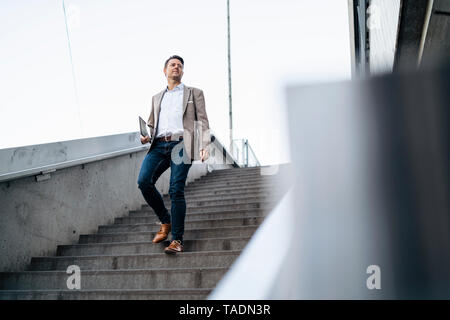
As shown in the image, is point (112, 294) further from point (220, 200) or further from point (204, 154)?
point (220, 200)

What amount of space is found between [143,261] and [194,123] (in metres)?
1.23

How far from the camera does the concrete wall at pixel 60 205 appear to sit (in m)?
3.27

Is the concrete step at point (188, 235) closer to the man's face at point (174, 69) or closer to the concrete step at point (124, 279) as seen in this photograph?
the concrete step at point (124, 279)

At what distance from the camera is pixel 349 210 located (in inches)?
56.4

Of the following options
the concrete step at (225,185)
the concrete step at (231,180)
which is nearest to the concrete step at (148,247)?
the concrete step at (225,185)

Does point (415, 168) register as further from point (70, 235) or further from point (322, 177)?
point (70, 235)

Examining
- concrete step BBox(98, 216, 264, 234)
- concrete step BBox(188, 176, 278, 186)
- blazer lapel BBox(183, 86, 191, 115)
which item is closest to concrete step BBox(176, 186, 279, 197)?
concrete step BBox(188, 176, 278, 186)

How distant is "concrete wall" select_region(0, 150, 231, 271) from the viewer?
10.7ft

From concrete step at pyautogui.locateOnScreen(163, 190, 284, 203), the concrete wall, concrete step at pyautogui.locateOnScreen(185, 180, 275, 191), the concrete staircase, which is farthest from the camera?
concrete step at pyautogui.locateOnScreen(185, 180, 275, 191)

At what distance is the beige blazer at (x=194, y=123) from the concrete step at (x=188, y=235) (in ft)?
2.59

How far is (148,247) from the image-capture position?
3.30 metres

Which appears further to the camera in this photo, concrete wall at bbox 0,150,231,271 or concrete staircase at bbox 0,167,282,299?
concrete wall at bbox 0,150,231,271

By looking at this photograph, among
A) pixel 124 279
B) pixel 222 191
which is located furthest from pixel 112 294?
pixel 222 191

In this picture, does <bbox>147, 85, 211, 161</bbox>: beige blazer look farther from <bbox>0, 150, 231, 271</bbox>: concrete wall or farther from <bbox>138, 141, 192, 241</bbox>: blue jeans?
<bbox>0, 150, 231, 271</bbox>: concrete wall
